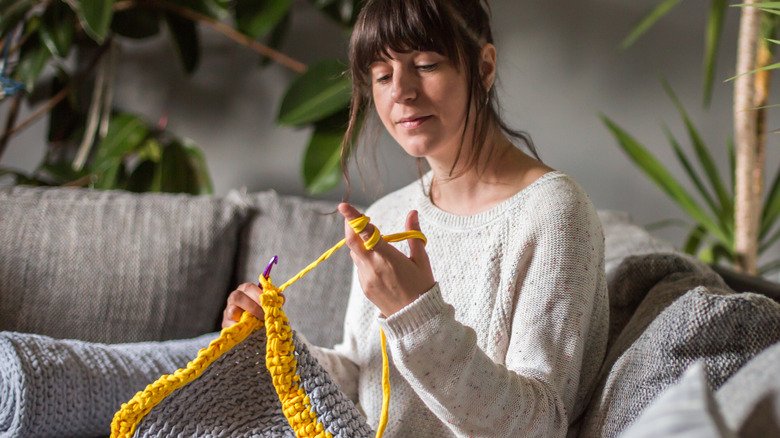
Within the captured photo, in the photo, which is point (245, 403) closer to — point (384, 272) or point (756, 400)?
point (384, 272)

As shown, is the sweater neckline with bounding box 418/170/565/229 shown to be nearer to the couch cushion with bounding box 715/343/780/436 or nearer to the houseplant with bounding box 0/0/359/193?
the couch cushion with bounding box 715/343/780/436

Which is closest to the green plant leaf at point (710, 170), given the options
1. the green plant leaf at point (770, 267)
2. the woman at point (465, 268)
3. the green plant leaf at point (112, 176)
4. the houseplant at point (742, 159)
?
the houseplant at point (742, 159)

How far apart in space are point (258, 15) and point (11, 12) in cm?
67

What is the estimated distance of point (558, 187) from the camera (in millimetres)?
827

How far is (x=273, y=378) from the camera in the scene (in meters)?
0.79

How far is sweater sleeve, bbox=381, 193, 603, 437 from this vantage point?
2.15 ft

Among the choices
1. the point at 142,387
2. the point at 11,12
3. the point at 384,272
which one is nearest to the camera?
the point at 384,272

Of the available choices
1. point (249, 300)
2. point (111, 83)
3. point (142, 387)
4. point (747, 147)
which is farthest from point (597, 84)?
point (111, 83)

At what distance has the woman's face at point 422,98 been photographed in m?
0.82

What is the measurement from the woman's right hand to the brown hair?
34cm

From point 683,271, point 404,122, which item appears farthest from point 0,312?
point 683,271

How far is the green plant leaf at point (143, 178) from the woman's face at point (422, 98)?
1.21 metres

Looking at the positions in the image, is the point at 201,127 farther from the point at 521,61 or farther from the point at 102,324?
the point at 521,61

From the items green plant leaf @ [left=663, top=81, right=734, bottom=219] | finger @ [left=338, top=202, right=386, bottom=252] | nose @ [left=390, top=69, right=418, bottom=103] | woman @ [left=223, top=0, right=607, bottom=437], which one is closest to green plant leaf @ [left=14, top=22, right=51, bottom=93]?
woman @ [left=223, top=0, right=607, bottom=437]
